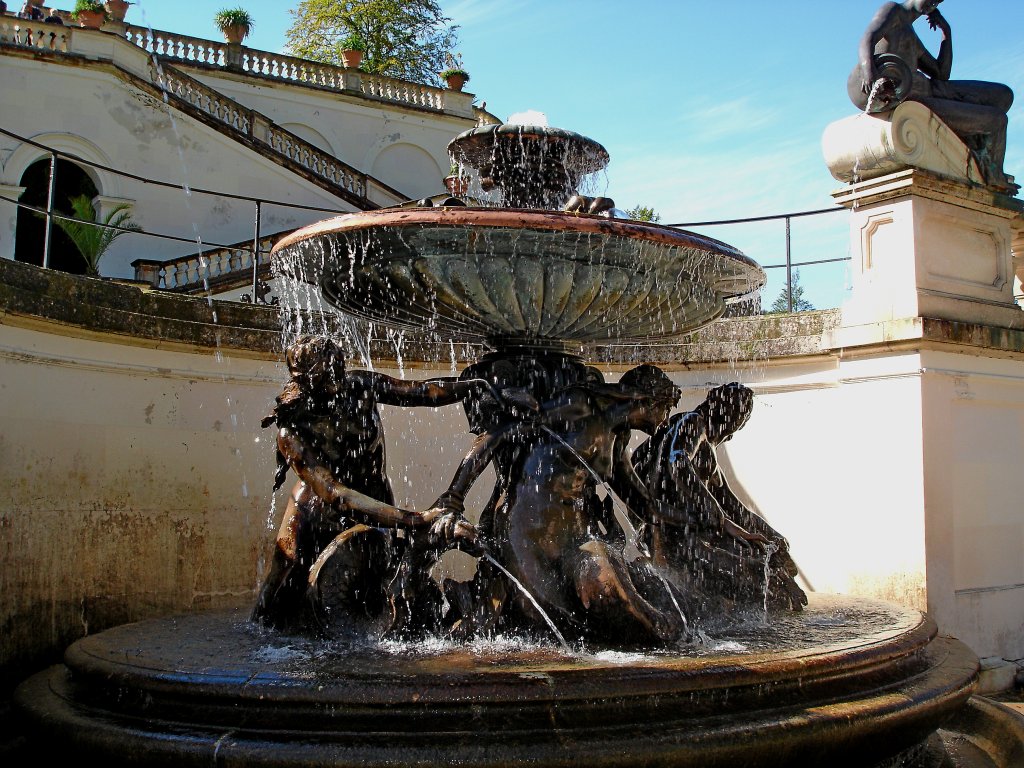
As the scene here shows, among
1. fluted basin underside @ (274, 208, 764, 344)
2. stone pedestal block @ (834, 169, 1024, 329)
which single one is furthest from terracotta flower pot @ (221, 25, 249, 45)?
fluted basin underside @ (274, 208, 764, 344)

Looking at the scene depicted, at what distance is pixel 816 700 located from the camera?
409cm

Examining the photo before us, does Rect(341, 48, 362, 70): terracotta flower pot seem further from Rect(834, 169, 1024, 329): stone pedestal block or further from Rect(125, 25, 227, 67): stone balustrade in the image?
Rect(834, 169, 1024, 329): stone pedestal block

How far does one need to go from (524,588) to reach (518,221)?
170 centimetres

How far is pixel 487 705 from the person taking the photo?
365cm

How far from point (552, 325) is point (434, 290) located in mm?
680

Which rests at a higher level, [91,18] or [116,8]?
[116,8]

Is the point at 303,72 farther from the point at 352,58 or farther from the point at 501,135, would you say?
the point at 501,135

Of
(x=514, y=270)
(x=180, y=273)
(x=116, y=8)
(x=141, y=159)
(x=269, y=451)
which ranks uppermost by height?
(x=116, y=8)

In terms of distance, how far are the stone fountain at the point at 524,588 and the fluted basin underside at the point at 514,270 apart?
15 mm

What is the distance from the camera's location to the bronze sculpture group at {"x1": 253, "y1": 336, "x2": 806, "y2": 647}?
478 centimetres

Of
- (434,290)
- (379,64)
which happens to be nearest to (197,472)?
(434,290)

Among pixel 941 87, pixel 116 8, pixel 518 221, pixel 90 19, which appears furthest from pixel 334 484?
pixel 116 8

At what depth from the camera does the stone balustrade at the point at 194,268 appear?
17.4 meters

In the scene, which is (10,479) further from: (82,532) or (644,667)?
(644,667)
